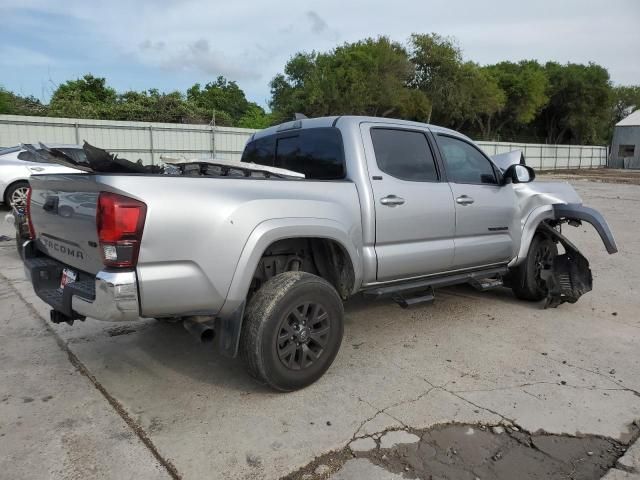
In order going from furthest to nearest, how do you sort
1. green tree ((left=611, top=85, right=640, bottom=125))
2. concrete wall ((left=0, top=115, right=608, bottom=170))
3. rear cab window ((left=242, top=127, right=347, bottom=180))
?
green tree ((left=611, top=85, right=640, bottom=125)), concrete wall ((left=0, top=115, right=608, bottom=170)), rear cab window ((left=242, top=127, right=347, bottom=180))

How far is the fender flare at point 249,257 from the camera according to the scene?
10.5 feet

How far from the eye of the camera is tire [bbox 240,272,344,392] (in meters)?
3.35

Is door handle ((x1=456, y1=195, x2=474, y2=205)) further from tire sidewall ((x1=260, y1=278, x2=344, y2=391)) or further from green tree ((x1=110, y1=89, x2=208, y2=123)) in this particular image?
green tree ((x1=110, y1=89, x2=208, y2=123))

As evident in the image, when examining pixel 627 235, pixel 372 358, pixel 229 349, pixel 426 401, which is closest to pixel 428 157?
pixel 372 358

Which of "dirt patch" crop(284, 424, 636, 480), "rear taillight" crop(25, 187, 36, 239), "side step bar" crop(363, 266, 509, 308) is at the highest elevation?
"rear taillight" crop(25, 187, 36, 239)

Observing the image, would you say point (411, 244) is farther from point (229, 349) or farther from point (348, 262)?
point (229, 349)

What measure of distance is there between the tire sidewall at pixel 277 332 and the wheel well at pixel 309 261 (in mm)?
333

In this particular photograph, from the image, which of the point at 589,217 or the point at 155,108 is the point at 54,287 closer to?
the point at 589,217

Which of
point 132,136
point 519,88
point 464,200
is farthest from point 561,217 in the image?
point 519,88

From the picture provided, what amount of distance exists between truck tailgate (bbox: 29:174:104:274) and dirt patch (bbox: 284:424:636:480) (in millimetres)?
1724

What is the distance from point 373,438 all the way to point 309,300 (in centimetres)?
95

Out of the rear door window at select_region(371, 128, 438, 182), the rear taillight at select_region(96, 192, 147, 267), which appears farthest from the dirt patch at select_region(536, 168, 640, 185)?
the rear taillight at select_region(96, 192, 147, 267)

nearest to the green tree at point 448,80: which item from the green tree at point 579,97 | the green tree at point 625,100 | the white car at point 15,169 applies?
the green tree at point 579,97

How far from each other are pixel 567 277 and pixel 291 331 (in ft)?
11.5
